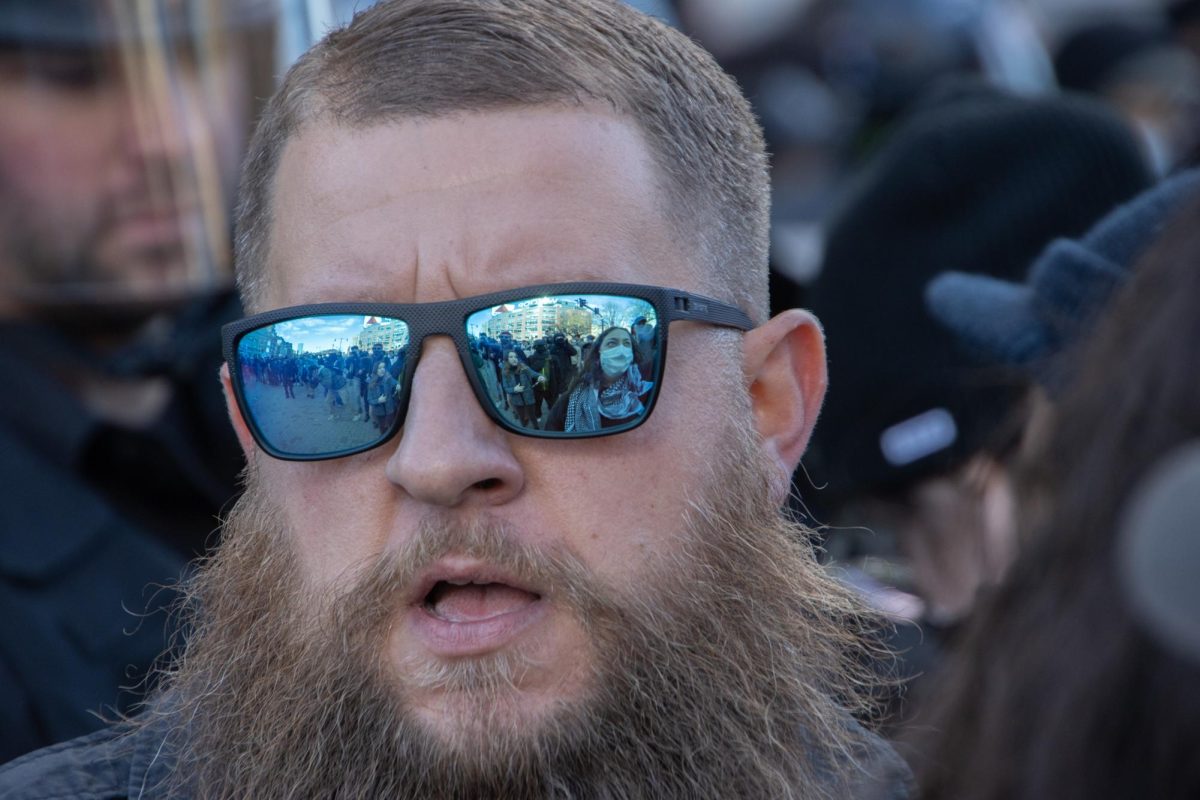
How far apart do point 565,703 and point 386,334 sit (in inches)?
22.2

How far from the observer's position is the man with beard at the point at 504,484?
198 cm

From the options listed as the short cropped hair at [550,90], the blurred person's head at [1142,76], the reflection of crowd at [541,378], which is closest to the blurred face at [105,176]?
the short cropped hair at [550,90]

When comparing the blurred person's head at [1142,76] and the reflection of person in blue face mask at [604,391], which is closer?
the reflection of person in blue face mask at [604,391]

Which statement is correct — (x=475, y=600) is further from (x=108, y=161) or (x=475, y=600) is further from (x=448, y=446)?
(x=108, y=161)

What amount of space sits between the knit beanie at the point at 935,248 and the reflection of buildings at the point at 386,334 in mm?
1759

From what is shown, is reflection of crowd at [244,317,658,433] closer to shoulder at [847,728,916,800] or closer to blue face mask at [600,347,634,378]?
blue face mask at [600,347,634,378]

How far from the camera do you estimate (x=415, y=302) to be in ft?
6.70

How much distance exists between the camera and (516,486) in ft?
6.55

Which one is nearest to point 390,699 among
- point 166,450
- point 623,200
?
point 623,200

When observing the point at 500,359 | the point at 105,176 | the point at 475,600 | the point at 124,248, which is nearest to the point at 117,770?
the point at 475,600

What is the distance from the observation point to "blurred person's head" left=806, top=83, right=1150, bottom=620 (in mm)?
3455

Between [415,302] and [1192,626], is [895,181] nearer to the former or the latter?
[415,302]

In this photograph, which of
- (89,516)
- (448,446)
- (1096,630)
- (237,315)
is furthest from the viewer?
(237,315)

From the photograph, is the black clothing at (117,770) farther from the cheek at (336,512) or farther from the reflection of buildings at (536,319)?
the reflection of buildings at (536,319)
